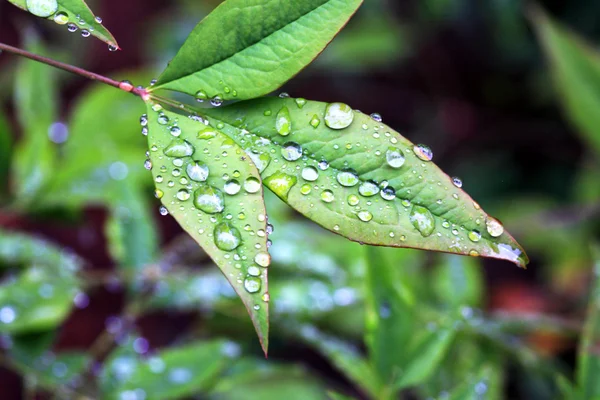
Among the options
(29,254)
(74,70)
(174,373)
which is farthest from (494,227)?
(29,254)

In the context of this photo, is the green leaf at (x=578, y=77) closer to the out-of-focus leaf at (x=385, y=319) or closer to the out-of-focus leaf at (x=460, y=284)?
the out-of-focus leaf at (x=460, y=284)

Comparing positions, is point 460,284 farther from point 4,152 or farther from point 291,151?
point 4,152

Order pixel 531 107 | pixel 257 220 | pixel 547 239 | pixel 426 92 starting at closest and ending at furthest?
pixel 257 220 < pixel 547 239 < pixel 531 107 < pixel 426 92

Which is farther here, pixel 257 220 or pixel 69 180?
pixel 69 180

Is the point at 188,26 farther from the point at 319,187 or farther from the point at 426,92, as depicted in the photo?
the point at 319,187

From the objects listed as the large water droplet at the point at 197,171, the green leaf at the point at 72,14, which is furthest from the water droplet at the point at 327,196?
the green leaf at the point at 72,14

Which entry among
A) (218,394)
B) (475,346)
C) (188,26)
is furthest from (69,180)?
(188,26)

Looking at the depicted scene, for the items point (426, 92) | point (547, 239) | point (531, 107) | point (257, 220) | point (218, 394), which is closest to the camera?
point (257, 220)
